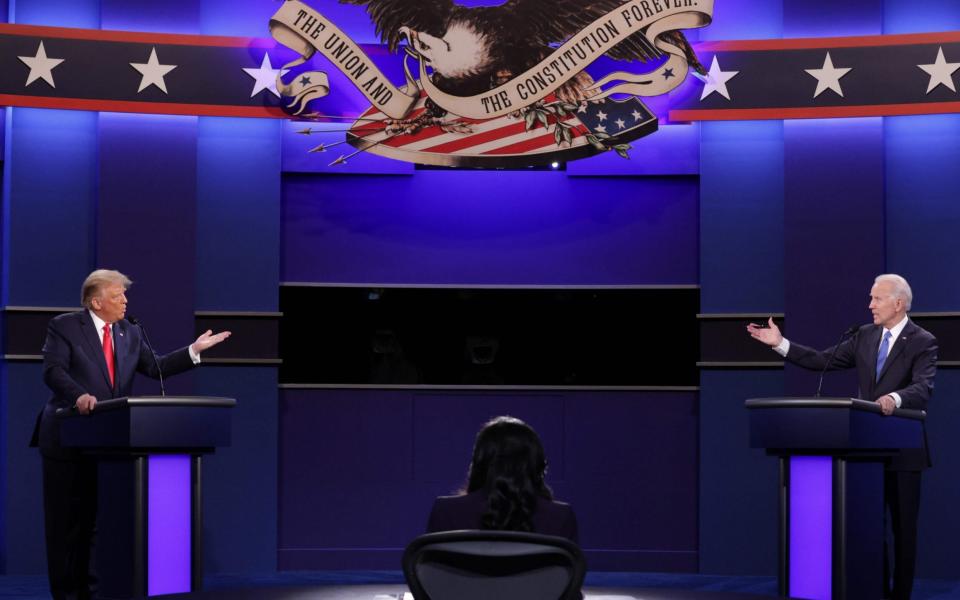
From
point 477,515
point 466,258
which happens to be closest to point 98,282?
point 466,258

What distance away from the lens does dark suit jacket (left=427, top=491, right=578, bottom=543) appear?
8.66 feet

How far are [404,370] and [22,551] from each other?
7.77 feet

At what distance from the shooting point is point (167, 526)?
15.3 ft

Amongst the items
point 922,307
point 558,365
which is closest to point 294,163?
point 558,365

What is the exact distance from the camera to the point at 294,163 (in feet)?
22.9

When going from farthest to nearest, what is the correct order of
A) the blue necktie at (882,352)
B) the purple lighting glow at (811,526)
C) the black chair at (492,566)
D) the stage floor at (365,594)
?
the blue necktie at (882,352) → the purple lighting glow at (811,526) → the stage floor at (365,594) → the black chair at (492,566)

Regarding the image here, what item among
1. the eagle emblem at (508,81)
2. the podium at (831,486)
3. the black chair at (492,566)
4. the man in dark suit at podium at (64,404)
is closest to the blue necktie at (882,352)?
the podium at (831,486)

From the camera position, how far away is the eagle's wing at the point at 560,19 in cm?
684

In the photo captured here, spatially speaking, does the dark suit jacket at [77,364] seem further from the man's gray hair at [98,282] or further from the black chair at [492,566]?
the black chair at [492,566]

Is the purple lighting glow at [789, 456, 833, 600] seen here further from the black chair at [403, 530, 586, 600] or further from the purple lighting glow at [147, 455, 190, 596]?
the black chair at [403, 530, 586, 600]

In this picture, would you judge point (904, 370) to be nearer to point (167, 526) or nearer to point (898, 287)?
point (898, 287)

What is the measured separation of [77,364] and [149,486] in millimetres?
825

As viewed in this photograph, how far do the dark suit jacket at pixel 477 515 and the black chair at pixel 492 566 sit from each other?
471 mm

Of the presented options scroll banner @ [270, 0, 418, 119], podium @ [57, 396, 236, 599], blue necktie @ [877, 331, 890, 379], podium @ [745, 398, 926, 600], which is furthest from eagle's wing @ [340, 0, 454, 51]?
podium @ [745, 398, 926, 600]
